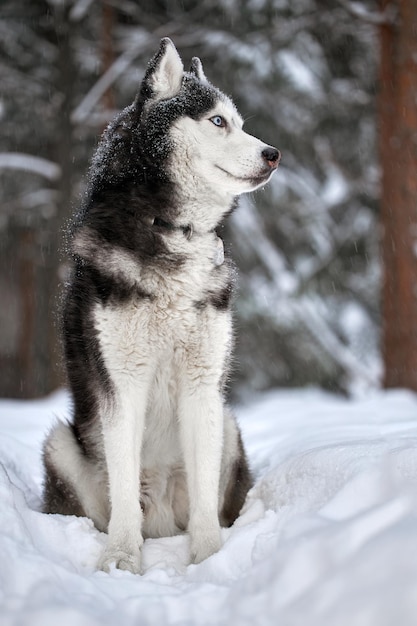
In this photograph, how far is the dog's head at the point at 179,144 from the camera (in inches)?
129

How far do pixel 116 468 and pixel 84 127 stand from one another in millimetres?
8923

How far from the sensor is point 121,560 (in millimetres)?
2828

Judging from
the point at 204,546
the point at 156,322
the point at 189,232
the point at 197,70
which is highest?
the point at 197,70

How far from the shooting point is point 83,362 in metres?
3.33

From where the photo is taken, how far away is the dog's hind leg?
3422 millimetres

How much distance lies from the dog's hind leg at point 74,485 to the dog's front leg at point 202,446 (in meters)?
0.50

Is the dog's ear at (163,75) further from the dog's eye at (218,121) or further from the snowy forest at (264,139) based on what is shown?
the snowy forest at (264,139)

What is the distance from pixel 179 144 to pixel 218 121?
9.8 inches

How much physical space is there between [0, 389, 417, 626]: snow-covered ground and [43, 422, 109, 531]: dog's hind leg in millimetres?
224

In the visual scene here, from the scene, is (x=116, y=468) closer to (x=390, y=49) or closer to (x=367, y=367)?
(x=390, y=49)

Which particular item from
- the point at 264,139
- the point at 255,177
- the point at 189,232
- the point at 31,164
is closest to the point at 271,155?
the point at 255,177

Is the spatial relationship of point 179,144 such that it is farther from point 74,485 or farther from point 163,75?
point 74,485

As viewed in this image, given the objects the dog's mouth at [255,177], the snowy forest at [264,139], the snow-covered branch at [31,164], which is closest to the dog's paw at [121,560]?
the dog's mouth at [255,177]

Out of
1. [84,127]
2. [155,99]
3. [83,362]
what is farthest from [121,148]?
[84,127]
